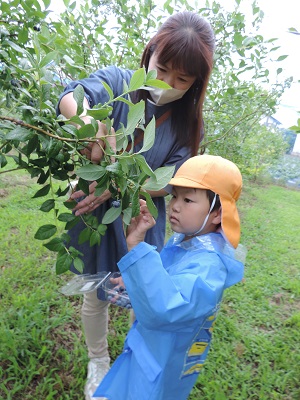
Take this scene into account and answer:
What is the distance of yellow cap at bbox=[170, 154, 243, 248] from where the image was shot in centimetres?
104

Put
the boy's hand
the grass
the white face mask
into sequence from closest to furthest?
the boy's hand < the white face mask < the grass

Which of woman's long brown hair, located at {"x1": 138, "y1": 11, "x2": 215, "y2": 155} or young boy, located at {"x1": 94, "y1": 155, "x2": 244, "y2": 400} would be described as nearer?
young boy, located at {"x1": 94, "y1": 155, "x2": 244, "y2": 400}

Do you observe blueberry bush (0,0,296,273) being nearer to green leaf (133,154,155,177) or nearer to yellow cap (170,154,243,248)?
green leaf (133,154,155,177)

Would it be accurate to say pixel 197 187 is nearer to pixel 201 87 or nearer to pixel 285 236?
pixel 201 87

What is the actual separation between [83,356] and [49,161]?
1376 millimetres

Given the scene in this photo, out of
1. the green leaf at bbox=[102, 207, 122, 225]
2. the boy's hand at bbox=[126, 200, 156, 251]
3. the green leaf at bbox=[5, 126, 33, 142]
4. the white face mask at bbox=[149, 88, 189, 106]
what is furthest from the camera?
the white face mask at bbox=[149, 88, 189, 106]

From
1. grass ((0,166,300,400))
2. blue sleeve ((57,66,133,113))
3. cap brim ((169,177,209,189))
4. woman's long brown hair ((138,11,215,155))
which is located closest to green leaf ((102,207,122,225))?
cap brim ((169,177,209,189))

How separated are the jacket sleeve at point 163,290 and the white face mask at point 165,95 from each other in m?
0.57

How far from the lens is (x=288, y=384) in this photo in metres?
1.86

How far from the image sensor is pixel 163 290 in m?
0.82

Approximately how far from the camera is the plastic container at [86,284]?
1.26m

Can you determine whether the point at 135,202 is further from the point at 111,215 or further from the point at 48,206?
the point at 48,206

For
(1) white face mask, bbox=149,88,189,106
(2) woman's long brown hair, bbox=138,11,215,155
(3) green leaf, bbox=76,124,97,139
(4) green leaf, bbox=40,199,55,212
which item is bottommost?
(4) green leaf, bbox=40,199,55,212

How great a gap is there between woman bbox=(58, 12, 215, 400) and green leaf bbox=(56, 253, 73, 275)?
0.61ft
